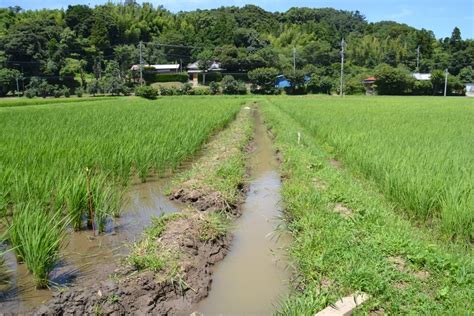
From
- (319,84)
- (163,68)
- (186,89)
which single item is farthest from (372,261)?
(163,68)

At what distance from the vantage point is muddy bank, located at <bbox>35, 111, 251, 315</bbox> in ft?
10.5

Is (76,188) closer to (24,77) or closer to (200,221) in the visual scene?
(200,221)

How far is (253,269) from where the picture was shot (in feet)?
14.3

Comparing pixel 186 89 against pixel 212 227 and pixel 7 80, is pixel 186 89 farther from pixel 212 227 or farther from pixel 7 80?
pixel 212 227

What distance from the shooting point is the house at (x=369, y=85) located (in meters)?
52.2

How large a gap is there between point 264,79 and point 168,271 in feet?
151

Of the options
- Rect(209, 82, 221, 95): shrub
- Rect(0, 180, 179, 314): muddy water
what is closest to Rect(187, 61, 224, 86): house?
Rect(209, 82, 221, 95): shrub

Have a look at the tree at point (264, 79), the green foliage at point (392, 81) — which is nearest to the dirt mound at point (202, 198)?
the tree at point (264, 79)

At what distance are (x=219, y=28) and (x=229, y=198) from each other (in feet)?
225

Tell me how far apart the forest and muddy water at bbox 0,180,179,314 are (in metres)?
37.7

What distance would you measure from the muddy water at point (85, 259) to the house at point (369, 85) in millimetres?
49899

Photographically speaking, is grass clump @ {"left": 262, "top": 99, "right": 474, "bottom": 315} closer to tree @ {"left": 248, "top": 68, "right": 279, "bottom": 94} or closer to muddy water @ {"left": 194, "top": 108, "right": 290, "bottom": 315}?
muddy water @ {"left": 194, "top": 108, "right": 290, "bottom": 315}

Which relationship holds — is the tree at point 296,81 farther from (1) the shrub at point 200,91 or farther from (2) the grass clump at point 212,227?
(2) the grass clump at point 212,227

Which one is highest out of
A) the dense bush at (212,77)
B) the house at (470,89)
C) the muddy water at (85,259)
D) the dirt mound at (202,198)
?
the dense bush at (212,77)
